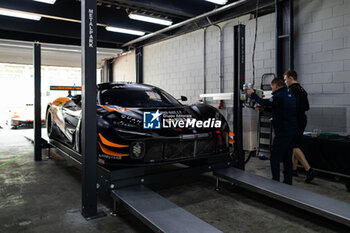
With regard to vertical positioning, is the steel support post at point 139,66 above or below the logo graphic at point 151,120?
above

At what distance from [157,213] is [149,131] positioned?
89 cm

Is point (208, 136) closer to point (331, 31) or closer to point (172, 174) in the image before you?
point (172, 174)

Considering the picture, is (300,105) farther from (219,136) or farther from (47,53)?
(47,53)

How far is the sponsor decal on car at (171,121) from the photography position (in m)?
2.78

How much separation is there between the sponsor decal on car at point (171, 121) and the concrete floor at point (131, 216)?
0.85 meters

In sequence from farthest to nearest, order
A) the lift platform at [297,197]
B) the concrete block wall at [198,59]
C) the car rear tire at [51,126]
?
the concrete block wall at [198,59] → the car rear tire at [51,126] → the lift platform at [297,197]

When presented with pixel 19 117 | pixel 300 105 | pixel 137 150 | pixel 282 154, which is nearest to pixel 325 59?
pixel 300 105

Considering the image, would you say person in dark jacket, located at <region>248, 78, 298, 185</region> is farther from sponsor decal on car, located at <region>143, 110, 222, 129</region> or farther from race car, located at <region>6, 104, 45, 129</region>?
race car, located at <region>6, 104, 45, 129</region>

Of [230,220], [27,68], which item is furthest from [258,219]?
[27,68]

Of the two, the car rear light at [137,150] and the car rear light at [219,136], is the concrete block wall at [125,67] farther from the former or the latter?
the car rear light at [137,150]

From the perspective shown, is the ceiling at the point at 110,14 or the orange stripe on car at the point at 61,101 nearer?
the orange stripe on car at the point at 61,101

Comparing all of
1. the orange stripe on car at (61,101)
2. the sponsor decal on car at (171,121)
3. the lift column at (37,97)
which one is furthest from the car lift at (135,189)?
the lift column at (37,97)

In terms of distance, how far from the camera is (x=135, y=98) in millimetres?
3682

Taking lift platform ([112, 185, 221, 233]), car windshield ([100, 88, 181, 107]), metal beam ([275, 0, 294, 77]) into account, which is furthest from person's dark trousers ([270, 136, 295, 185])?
metal beam ([275, 0, 294, 77])
